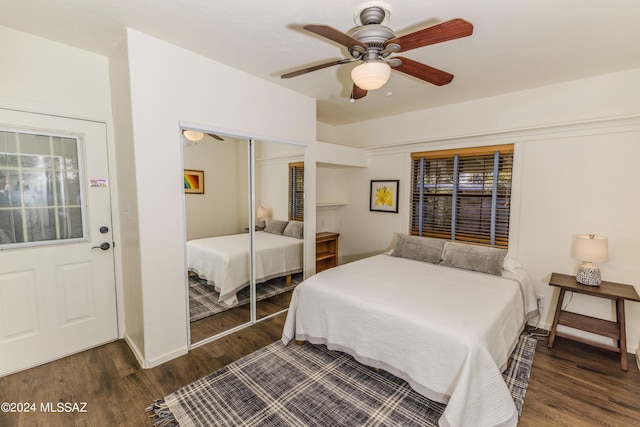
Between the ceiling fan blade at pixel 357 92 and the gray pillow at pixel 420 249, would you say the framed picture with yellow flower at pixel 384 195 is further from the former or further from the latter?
the ceiling fan blade at pixel 357 92

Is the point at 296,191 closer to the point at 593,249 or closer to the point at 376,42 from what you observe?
the point at 376,42

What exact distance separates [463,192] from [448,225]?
0.45 meters

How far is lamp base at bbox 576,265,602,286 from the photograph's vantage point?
8.39 ft

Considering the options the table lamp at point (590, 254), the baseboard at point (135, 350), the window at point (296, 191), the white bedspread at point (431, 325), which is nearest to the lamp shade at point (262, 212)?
the window at point (296, 191)

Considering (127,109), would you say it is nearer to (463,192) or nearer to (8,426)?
(8,426)

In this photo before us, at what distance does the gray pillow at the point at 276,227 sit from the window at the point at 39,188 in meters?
1.65

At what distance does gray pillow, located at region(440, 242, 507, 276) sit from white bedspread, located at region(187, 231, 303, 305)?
5.75 feet

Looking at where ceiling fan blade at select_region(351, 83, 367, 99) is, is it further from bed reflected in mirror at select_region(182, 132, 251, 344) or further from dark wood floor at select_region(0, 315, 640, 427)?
dark wood floor at select_region(0, 315, 640, 427)

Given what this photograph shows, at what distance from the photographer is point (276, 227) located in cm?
328

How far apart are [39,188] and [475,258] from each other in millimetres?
4040

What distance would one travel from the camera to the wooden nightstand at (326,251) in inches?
173

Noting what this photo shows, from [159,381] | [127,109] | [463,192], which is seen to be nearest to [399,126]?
[463,192]

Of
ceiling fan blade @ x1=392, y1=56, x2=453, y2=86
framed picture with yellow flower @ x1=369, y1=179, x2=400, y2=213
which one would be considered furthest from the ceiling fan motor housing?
framed picture with yellow flower @ x1=369, y1=179, x2=400, y2=213

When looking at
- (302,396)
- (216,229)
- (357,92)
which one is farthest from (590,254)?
(216,229)
